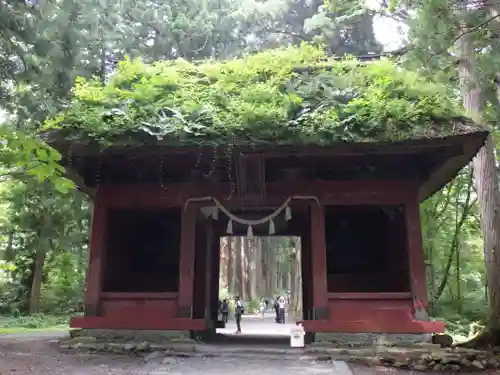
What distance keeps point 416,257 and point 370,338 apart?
167cm

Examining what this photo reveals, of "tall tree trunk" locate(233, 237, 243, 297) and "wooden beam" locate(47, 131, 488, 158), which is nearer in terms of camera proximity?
"wooden beam" locate(47, 131, 488, 158)

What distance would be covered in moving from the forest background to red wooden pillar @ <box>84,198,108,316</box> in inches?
72.4

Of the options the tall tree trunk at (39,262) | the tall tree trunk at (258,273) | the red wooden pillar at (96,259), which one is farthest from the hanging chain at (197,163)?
the tall tree trunk at (258,273)

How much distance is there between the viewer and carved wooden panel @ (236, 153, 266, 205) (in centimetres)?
781

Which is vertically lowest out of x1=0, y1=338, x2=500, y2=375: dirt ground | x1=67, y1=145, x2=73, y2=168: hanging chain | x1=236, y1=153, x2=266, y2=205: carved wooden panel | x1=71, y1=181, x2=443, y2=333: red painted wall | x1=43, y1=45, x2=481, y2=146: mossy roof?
x1=0, y1=338, x2=500, y2=375: dirt ground

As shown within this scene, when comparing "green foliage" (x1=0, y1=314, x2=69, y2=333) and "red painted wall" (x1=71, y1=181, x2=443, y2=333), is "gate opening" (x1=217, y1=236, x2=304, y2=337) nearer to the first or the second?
"green foliage" (x1=0, y1=314, x2=69, y2=333)

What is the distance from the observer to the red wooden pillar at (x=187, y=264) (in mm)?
8062

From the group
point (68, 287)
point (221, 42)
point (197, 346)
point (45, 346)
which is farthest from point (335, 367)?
point (68, 287)

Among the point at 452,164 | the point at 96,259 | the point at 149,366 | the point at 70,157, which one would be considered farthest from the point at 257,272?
the point at 149,366

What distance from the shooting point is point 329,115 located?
736 cm

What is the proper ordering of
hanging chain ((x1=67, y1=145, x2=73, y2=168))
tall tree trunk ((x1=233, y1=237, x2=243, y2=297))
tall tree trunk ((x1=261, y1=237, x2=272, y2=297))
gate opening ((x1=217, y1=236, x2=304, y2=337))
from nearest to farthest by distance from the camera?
hanging chain ((x1=67, y1=145, x2=73, y2=168))
gate opening ((x1=217, y1=236, x2=304, y2=337))
tall tree trunk ((x1=233, y1=237, x2=243, y2=297))
tall tree trunk ((x1=261, y1=237, x2=272, y2=297))

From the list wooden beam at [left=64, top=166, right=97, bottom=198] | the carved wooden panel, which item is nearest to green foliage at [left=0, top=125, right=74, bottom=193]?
the carved wooden panel

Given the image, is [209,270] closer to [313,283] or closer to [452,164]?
[313,283]

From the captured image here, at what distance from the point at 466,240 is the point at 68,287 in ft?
57.3
